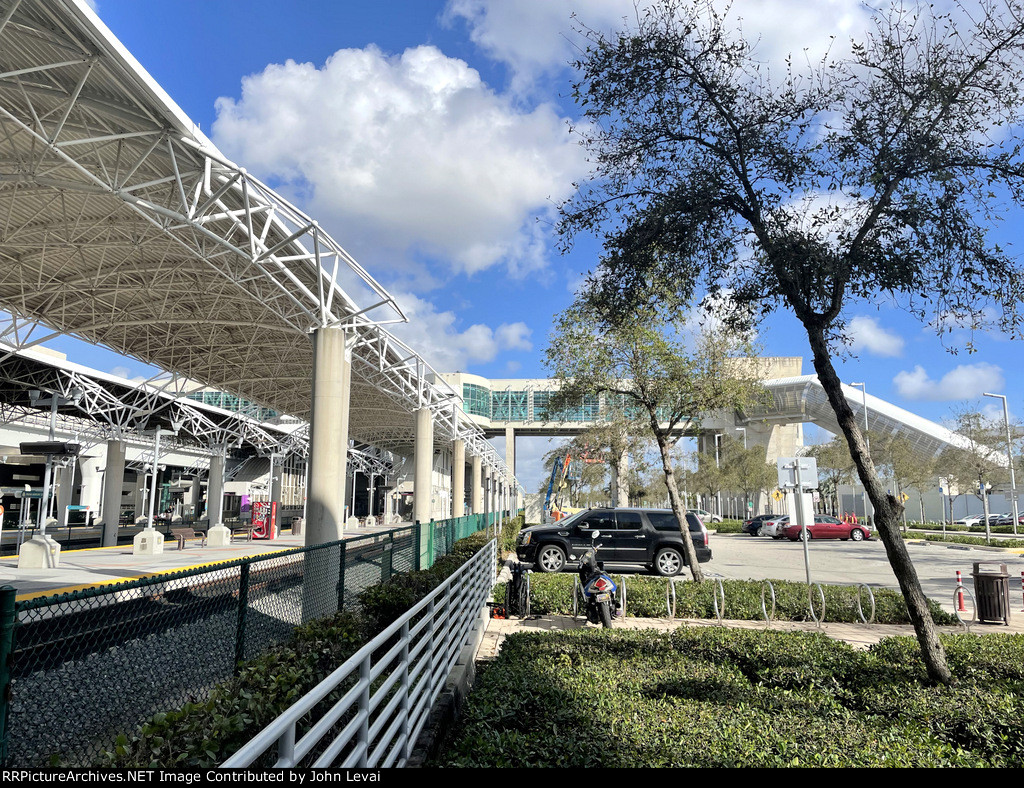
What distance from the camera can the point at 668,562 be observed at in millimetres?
19500

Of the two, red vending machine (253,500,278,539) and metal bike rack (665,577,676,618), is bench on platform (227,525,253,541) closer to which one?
red vending machine (253,500,278,539)

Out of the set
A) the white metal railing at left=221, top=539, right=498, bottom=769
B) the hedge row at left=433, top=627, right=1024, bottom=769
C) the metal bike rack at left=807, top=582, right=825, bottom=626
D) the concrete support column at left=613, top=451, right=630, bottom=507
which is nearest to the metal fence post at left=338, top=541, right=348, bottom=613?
the white metal railing at left=221, top=539, right=498, bottom=769

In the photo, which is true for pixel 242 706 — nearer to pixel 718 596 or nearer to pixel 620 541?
pixel 718 596

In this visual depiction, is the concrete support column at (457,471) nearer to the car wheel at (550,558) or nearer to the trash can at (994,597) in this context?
the car wheel at (550,558)

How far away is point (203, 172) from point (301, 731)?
11.5 metres

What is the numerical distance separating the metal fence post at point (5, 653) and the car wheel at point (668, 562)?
17.9 metres

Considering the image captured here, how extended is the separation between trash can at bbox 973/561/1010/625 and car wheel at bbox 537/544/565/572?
10231 mm

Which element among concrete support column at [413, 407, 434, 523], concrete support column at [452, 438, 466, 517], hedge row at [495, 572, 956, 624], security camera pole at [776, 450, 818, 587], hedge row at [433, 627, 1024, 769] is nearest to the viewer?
hedge row at [433, 627, 1024, 769]

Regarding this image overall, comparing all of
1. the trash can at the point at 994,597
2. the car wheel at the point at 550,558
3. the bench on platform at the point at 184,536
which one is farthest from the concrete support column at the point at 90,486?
the trash can at the point at 994,597

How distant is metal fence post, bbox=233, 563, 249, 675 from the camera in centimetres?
573

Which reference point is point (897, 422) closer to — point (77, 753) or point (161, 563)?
point (161, 563)

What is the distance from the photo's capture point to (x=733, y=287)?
9.16 metres

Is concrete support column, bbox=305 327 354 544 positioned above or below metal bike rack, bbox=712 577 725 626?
above

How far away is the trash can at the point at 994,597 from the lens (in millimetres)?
12875
